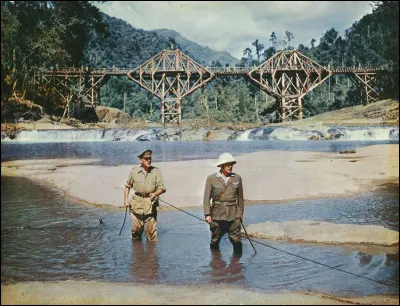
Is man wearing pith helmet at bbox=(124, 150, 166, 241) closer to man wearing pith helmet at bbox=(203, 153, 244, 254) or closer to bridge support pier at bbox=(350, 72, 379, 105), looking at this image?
man wearing pith helmet at bbox=(203, 153, 244, 254)

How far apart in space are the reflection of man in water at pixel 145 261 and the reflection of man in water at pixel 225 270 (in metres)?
0.82

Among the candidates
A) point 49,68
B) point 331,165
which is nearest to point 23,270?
point 331,165

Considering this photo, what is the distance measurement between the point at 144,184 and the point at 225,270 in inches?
81.6

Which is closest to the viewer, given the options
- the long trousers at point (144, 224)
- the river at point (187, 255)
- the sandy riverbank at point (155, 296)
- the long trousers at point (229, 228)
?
the sandy riverbank at point (155, 296)

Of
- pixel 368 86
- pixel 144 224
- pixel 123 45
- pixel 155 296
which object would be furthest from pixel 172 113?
pixel 123 45

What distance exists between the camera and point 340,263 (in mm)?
6559

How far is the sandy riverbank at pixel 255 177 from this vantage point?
42.7ft

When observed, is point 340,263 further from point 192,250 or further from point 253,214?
point 253,214

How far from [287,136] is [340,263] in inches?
1409

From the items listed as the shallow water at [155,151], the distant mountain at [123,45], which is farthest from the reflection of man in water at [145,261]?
the distant mountain at [123,45]

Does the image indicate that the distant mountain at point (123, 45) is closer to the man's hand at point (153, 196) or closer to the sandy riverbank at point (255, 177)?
the sandy riverbank at point (255, 177)

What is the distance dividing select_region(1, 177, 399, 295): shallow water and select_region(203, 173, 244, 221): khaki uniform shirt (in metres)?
0.74

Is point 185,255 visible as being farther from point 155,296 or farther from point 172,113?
point 172,113

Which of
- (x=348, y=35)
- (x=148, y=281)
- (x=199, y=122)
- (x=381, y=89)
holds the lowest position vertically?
(x=148, y=281)
